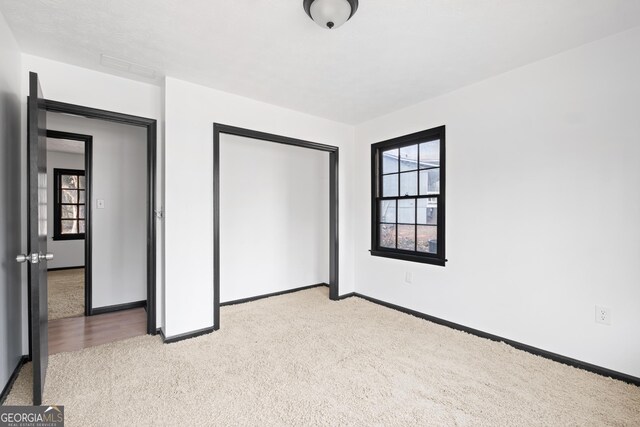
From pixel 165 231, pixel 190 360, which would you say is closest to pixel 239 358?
pixel 190 360

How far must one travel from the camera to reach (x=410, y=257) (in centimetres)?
354

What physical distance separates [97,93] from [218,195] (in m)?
1.37

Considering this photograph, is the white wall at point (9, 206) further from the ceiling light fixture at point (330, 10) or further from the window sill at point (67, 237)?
the window sill at point (67, 237)

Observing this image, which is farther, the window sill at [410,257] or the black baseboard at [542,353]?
the window sill at [410,257]

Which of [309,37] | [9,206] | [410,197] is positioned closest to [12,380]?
[9,206]

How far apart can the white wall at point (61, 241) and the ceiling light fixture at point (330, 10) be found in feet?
22.1

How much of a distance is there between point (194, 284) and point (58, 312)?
2131mm

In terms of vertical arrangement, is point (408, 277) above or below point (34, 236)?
below

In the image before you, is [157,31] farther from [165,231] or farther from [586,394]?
[586,394]

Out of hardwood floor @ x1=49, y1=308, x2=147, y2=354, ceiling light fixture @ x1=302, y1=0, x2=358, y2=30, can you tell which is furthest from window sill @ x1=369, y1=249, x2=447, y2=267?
hardwood floor @ x1=49, y1=308, x2=147, y2=354

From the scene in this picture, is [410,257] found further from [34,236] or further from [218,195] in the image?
[34,236]

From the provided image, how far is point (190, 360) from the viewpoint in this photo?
7.98ft

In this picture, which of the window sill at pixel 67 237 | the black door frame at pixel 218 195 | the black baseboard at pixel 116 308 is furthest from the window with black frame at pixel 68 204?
the black door frame at pixel 218 195

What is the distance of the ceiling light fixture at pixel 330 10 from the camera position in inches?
67.6
